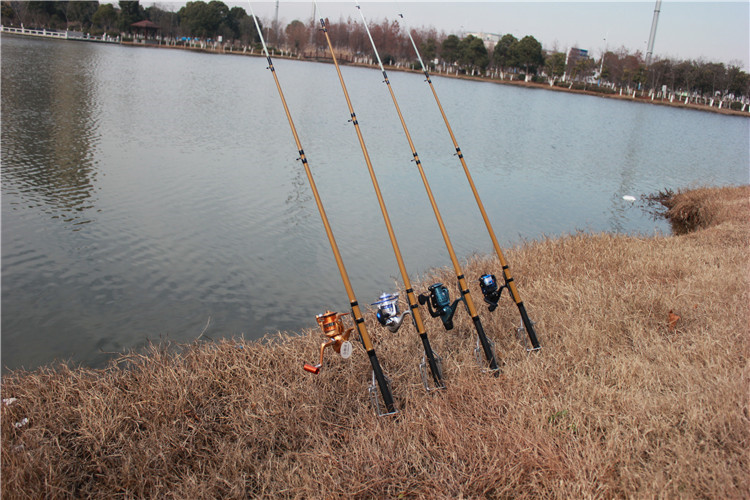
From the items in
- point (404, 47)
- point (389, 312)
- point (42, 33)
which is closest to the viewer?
point (389, 312)

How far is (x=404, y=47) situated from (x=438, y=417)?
293 ft

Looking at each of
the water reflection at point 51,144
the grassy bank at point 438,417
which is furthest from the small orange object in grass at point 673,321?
the water reflection at point 51,144

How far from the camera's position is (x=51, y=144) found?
37.7 ft

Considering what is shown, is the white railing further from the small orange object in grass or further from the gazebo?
the small orange object in grass

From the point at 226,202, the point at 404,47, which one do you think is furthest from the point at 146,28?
the point at 226,202

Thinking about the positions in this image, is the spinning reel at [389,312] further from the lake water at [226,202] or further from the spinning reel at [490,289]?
the lake water at [226,202]

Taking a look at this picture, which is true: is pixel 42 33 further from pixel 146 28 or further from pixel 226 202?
pixel 226 202

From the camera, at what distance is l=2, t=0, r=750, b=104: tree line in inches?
2707

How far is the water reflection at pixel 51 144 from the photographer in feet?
28.3

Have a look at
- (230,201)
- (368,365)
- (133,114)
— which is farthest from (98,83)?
(368,365)

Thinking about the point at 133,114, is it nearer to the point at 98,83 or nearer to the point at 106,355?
the point at 98,83

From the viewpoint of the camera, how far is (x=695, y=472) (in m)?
2.48

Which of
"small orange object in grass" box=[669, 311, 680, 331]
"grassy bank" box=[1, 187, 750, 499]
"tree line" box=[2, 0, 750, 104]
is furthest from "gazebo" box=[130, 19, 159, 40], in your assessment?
"small orange object in grass" box=[669, 311, 680, 331]

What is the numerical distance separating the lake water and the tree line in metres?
57.2
